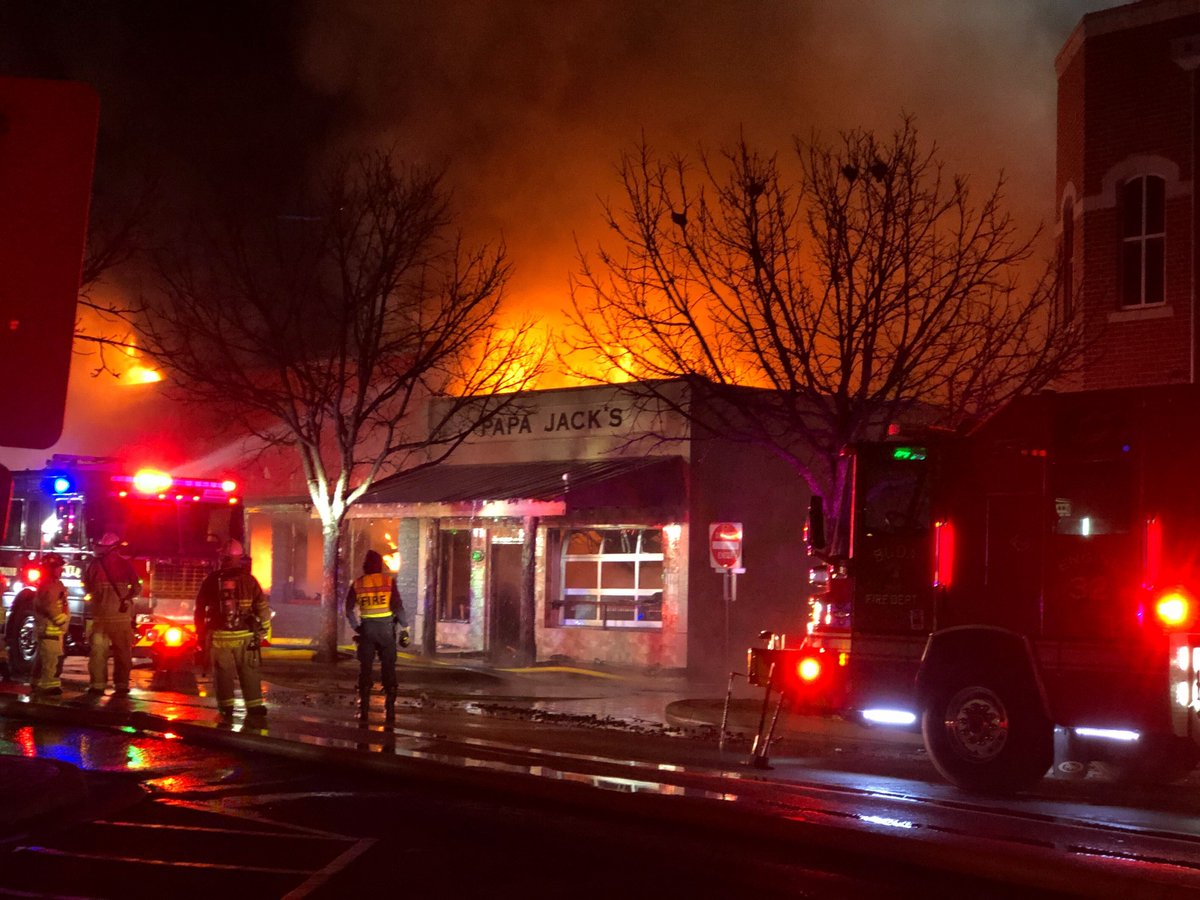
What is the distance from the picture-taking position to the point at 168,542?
1795 centimetres

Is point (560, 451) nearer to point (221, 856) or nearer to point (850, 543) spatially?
point (850, 543)

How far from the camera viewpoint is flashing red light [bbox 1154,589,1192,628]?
912 centimetres

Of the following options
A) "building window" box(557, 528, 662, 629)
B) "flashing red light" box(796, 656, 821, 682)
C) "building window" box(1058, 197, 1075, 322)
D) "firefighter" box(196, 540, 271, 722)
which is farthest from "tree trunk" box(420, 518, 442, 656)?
"flashing red light" box(796, 656, 821, 682)

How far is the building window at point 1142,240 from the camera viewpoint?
55.6 feet

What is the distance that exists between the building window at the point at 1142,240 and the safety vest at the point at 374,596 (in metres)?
9.52

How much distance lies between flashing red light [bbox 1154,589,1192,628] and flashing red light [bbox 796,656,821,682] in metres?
2.61

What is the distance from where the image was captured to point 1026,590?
9.82 metres

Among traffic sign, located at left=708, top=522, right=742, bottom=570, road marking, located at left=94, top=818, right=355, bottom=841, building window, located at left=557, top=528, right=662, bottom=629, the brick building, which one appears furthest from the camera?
building window, located at left=557, top=528, right=662, bottom=629

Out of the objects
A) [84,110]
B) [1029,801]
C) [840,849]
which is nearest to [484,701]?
[1029,801]

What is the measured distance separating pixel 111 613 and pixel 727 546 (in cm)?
755

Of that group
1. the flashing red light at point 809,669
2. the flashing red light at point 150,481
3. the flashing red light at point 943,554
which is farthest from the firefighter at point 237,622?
the flashing red light at point 943,554

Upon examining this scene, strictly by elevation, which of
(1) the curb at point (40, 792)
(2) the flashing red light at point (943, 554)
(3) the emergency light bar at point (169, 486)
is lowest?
(1) the curb at point (40, 792)

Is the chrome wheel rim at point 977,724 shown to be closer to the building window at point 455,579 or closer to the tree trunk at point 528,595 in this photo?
the tree trunk at point 528,595

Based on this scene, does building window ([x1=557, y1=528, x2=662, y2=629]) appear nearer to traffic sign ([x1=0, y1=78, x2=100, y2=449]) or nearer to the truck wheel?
the truck wheel
